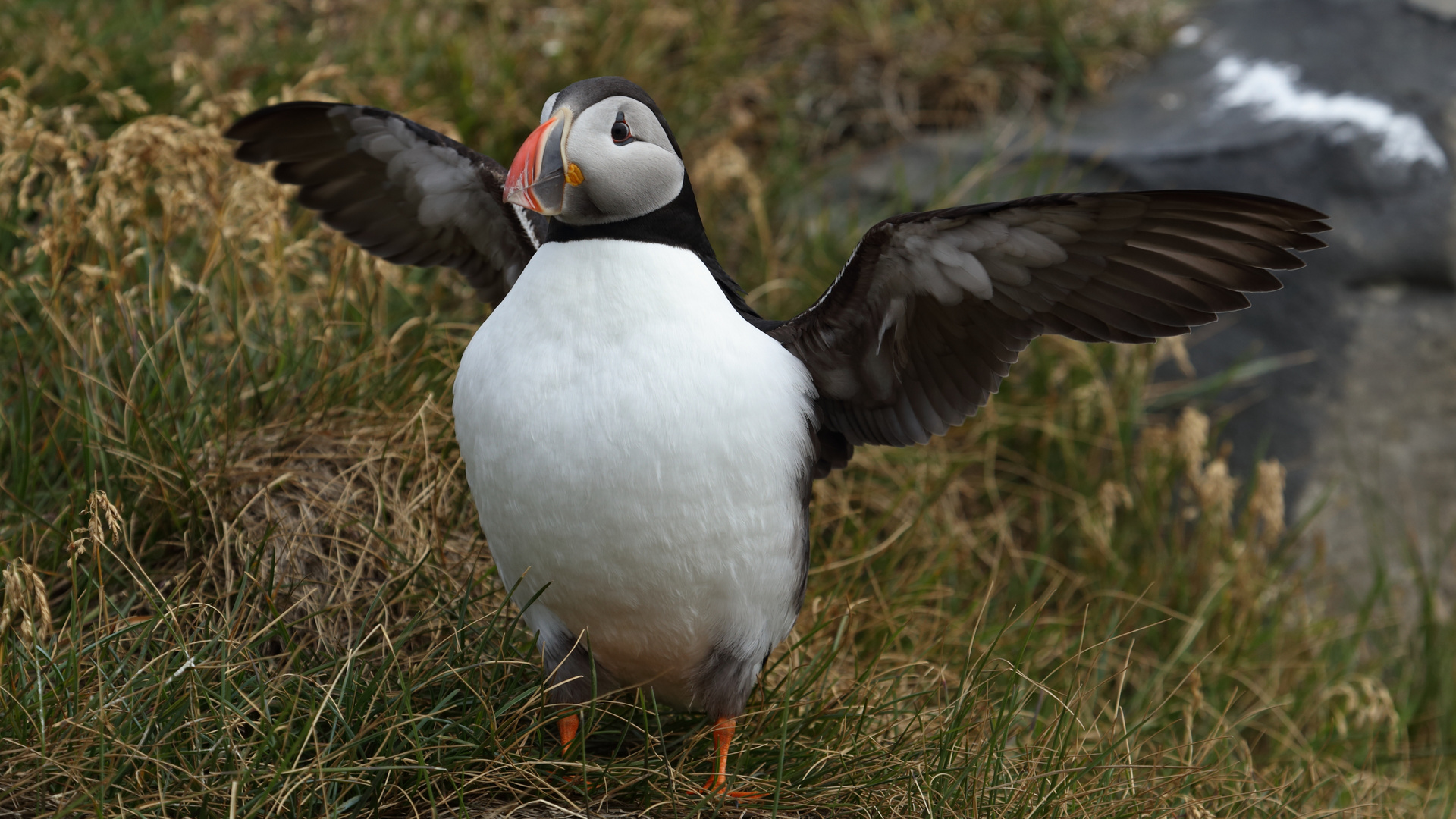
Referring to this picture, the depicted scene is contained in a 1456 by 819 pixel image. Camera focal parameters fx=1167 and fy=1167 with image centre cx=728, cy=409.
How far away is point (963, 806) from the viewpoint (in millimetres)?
2613

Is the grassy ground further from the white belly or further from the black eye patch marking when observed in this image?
the black eye patch marking

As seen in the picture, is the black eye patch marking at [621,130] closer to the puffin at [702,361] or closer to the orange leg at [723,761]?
the puffin at [702,361]

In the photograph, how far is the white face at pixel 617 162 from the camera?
2371 mm

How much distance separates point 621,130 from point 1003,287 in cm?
92

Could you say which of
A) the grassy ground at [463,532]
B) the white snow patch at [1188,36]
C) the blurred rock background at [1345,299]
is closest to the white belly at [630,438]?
the grassy ground at [463,532]

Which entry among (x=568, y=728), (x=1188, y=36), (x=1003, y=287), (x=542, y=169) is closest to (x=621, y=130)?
(x=542, y=169)

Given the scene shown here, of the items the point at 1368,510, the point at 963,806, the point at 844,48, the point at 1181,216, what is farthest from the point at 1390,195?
the point at 963,806

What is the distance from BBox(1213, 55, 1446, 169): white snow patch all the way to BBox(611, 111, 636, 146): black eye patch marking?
173 inches

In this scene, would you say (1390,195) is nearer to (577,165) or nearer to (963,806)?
(963,806)

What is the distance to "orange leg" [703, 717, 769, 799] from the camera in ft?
8.75

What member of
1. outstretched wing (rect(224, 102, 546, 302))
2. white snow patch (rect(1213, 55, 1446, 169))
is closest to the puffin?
outstretched wing (rect(224, 102, 546, 302))

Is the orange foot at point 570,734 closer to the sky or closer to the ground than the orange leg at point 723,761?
closer to the sky

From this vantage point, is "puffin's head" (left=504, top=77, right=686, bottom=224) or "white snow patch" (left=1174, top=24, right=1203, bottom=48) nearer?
"puffin's head" (left=504, top=77, right=686, bottom=224)

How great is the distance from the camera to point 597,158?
7.84 ft
